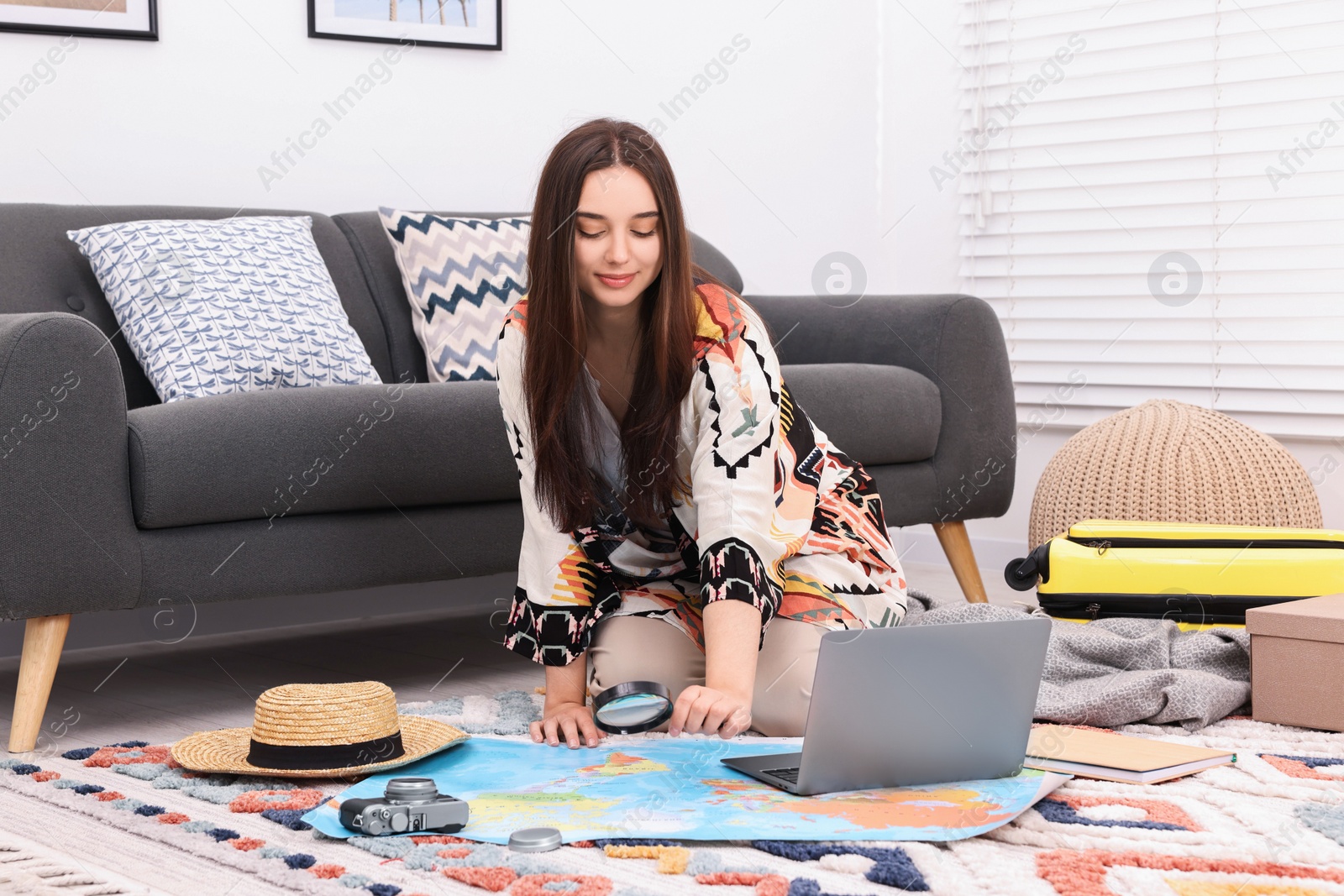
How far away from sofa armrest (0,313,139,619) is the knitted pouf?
1.79 m

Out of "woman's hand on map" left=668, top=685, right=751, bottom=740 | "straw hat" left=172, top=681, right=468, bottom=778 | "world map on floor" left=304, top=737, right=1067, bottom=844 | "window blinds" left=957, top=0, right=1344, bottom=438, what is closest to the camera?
"world map on floor" left=304, top=737, right=1067, bottom=844

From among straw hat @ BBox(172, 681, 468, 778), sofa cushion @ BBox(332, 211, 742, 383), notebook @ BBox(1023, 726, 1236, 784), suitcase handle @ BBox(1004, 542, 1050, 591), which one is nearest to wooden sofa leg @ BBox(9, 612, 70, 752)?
straw hat @ BBox(172, 681, 468, 778)

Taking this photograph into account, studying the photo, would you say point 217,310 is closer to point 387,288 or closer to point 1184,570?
point 387,288

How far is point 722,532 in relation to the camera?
1559mm

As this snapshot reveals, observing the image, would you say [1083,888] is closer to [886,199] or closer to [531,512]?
[531,512]

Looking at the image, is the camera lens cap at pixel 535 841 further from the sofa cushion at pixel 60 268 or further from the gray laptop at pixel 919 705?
the sofa cushion at pixel 60 268

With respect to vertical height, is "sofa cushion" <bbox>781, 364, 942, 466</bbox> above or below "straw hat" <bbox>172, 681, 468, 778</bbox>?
above

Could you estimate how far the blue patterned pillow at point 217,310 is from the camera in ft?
7.32

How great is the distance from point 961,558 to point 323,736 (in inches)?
64.4

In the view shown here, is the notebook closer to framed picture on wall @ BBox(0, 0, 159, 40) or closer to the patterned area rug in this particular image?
the patterned area rug

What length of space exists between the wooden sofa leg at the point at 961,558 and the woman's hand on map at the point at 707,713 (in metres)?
1.46

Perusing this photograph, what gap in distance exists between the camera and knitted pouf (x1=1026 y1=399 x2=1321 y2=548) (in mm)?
2594

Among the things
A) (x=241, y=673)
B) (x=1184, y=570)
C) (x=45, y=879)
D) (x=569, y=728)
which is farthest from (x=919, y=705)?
(x=241, y=673)

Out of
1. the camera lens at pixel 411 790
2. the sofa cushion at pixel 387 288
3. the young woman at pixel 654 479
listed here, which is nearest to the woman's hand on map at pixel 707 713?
the young woman at pixel 654 479
